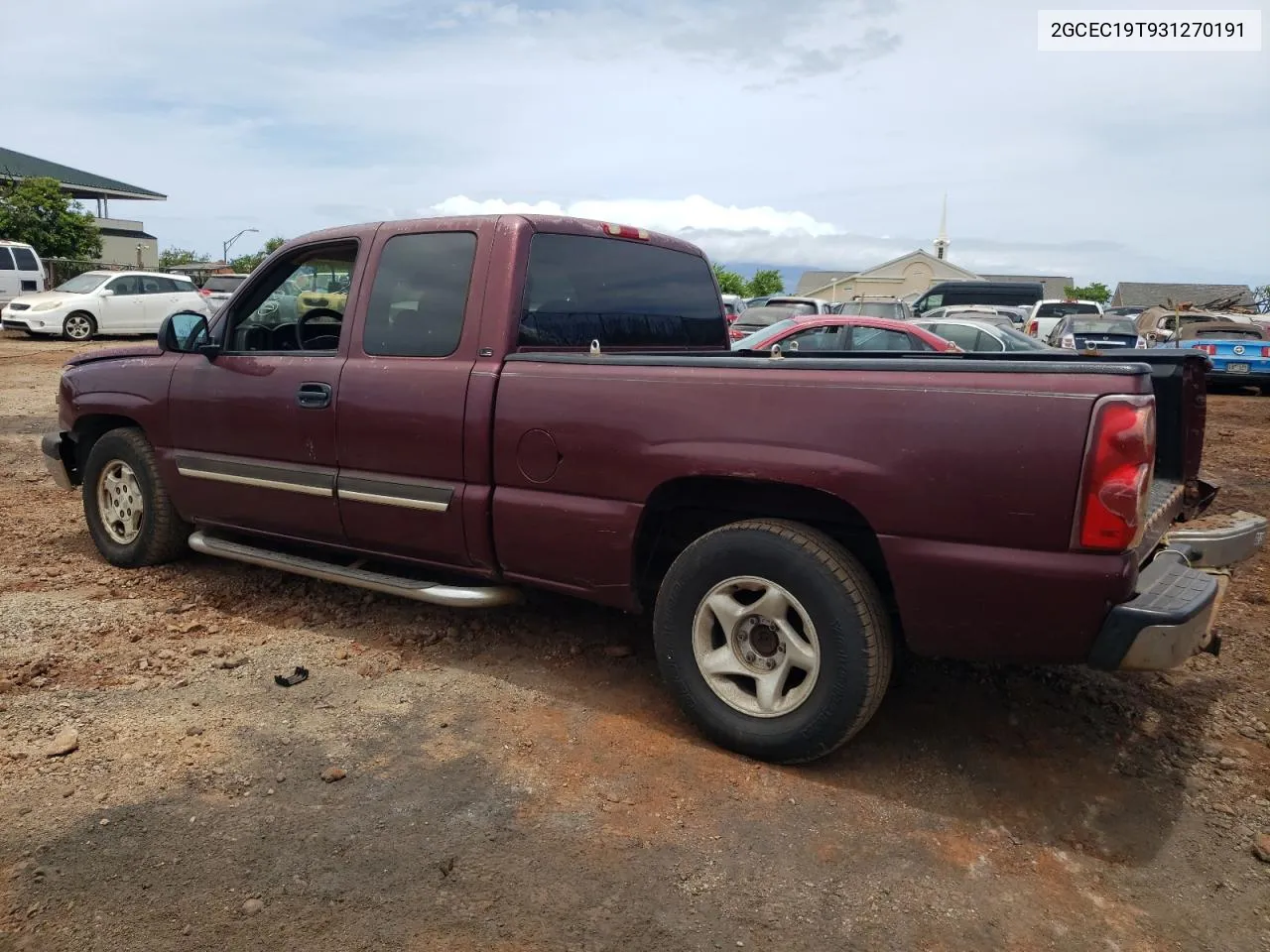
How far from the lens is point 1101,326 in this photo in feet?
57.3

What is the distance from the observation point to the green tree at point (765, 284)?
71312 mm

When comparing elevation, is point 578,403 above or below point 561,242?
below

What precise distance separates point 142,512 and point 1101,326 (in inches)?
660

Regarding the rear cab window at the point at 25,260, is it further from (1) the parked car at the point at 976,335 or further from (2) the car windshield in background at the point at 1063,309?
(2) the car windshield in background at the point at 1063,309

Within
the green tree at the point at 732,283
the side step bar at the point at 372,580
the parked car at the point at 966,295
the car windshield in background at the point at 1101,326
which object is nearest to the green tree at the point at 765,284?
the green tree at the point at 732,283

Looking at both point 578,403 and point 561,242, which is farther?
point 561,242

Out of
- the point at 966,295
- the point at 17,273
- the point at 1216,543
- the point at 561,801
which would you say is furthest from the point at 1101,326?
the point at 17,273

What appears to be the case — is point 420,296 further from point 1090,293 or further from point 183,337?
point 1090,293

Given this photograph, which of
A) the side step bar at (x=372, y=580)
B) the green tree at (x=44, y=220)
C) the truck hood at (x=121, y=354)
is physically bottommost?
the side step bar at (x=372, y=580)

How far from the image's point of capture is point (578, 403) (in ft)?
11.5

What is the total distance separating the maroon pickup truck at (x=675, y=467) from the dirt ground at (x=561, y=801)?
36 cm

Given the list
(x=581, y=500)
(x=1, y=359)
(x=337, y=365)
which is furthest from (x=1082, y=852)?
(x=1, y=359)

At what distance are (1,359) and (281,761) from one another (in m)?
16.0

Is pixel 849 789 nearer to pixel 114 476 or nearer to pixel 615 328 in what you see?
pixel 615 328
